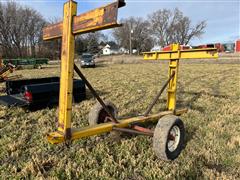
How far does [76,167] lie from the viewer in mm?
2988

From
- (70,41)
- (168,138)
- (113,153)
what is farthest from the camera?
(113,153)

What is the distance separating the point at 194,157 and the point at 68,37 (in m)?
2.28

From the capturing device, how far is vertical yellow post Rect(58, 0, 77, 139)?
8.88ft

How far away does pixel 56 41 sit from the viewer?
31.8 metres

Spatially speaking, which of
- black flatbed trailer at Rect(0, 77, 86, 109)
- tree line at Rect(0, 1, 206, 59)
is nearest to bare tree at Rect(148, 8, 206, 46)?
tree line at Rect(0, 1, 206, 59)

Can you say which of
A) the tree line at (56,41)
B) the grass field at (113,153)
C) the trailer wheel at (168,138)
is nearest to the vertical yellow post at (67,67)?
the grass field at (113,153)

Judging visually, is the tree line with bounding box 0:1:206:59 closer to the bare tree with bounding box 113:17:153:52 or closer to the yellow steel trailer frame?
the bare tree with bounding box 113:17:153:52

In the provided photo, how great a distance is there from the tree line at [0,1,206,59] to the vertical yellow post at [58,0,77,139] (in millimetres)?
30240

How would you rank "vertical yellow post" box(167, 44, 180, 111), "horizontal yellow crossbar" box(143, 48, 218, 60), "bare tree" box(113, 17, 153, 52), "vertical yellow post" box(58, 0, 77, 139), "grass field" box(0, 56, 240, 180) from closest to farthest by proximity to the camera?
1. "vertical yellow post" box(58, 0, 77, 139)
2. "grass field" box(0, 56, 240, 180)
3. "horizontal yellow crossbar" box(143, 48, 218, 60)
4. "vertical yellow post" box(167, 44, 180, 111)
5. "bare tree" box(113, 17, 153, 52)

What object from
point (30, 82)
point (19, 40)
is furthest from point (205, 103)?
point (19, 40)

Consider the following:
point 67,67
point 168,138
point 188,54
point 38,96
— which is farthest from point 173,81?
point 38,96

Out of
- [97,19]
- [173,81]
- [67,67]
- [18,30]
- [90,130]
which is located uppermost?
[18,30]

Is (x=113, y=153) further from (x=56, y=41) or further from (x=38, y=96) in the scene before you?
(x=56, y=41)

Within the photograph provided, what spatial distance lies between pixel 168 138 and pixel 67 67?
5.47 ft
